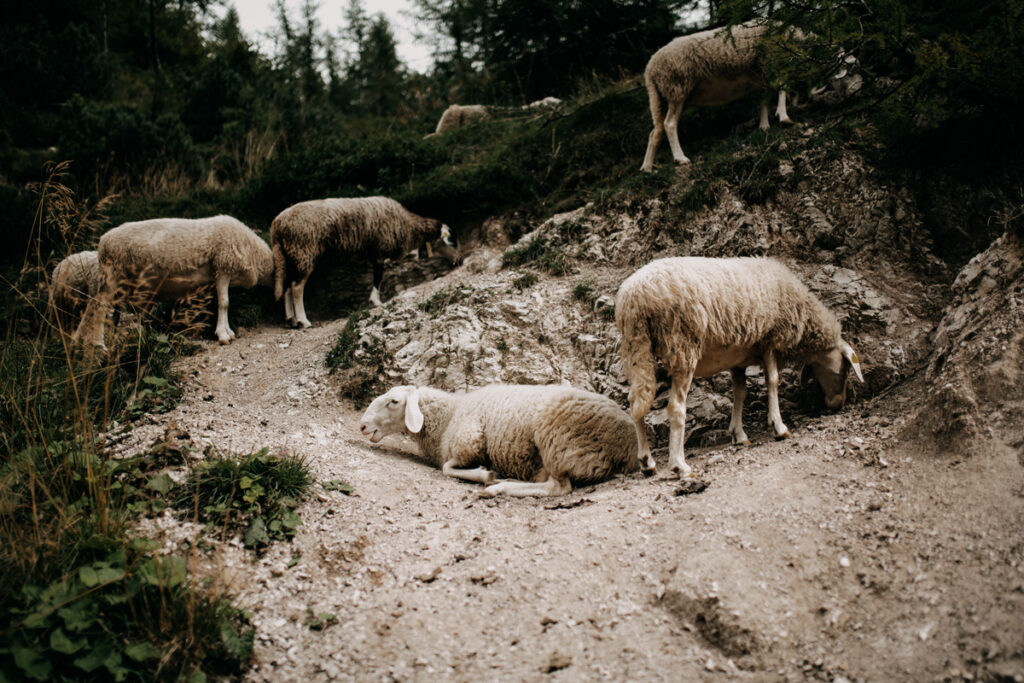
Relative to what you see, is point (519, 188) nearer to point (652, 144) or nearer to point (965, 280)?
point (652, 144)

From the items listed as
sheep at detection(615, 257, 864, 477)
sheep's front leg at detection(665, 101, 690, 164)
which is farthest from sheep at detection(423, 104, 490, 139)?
sheep at detection(615, 257, 864, 477)

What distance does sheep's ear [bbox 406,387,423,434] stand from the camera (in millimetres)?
5988

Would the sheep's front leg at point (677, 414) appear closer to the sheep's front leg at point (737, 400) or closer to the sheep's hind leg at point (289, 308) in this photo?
the sheep's front leg at point (737, 400)

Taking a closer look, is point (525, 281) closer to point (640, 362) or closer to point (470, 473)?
point (470, 473)

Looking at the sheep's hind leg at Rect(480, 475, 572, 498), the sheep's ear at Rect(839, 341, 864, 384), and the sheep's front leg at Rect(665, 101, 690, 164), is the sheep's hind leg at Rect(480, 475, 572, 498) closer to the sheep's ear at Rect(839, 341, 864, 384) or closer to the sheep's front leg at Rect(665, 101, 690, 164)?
the sheep's ear at Rect(839, 341, 864, 384)

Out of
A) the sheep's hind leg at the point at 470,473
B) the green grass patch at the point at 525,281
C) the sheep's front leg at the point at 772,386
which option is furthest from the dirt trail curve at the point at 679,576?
the green grass patch at the point at 525,281

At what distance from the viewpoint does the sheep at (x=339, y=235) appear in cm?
985

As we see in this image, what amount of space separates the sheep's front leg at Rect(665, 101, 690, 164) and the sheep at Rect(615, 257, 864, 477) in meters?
3.31

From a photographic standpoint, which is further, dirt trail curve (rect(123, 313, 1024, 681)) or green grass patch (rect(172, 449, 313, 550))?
green grass patch (rect(172, 449, 313, 550))

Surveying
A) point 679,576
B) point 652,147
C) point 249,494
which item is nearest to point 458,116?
point 652,147

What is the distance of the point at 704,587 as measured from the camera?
3215 mm

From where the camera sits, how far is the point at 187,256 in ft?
28.6

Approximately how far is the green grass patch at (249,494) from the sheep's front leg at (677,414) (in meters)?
2.76

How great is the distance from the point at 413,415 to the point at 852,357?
4.06 m
